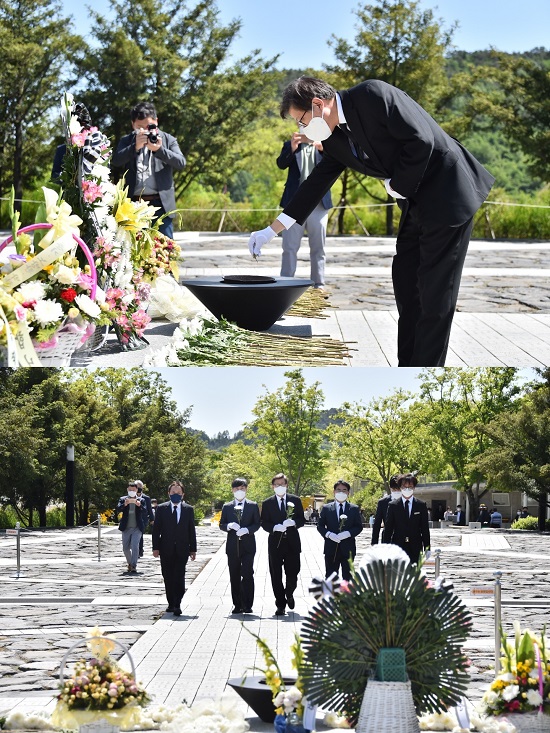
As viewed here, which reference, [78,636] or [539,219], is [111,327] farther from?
[539,219]

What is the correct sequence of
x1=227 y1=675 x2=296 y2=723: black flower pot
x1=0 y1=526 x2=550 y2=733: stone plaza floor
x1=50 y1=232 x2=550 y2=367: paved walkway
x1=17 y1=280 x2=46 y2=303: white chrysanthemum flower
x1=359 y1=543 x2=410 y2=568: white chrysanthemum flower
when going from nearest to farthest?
1. x1=359 y1=543 x2=410 y2=568: white chrysanthemum flower
2. x1=227 y1=675 x2=296 y2=723: black flower pot
3. x1=0 y1=526 x2=550 y2=733: stone plaza floor
4. x1=17 y1=280 x2=46 y2=303: white chrysanthemum flower
5. x1=50 y1=232 x2=550 y2=367: paved walkway

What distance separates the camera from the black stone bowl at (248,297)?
651cm

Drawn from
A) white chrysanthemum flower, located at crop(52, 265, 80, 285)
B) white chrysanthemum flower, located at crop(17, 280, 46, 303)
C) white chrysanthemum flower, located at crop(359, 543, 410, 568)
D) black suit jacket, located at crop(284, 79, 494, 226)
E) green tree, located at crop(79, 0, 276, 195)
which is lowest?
white chrysanthemum flower, located at crop(359, 543, 410, 568)

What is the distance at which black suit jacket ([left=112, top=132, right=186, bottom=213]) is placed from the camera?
350 inches

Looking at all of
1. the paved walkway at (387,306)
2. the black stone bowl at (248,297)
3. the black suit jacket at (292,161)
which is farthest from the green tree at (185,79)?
the black stone bowl at (248,297)

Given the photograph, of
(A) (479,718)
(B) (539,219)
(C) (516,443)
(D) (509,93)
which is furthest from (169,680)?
(D) (509,93)

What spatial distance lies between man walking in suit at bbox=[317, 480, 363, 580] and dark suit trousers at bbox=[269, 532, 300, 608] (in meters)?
0.17

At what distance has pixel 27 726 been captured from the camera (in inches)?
175

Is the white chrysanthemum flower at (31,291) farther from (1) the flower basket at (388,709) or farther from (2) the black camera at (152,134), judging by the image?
(2) the black camera at (152,134)

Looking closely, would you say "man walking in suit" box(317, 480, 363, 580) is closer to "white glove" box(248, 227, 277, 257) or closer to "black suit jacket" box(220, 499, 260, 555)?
"black suit jacket" box(220, 499, 260, 555)

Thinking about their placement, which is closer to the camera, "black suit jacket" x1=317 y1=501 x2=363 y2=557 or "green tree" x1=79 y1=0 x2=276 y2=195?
"black suit jacket" x1=317 y1=501 x2=363 y2=557

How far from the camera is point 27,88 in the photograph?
26453mm

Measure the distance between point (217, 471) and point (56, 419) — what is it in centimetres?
80

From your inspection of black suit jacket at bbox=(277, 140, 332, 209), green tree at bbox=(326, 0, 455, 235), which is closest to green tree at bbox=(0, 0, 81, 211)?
green tree at bbox=(326, 0, 455, 235)
